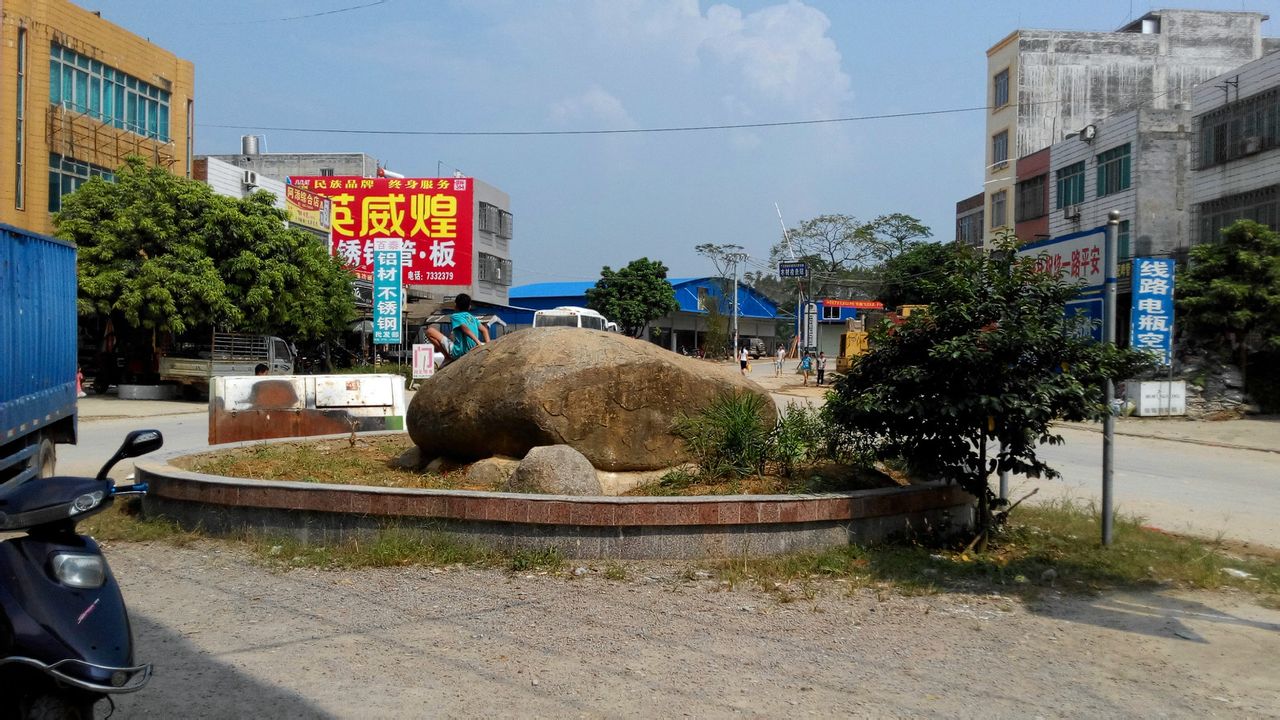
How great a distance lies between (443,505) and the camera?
652 cm

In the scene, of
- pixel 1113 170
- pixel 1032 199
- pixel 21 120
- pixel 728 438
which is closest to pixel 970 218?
pixel 1032 199

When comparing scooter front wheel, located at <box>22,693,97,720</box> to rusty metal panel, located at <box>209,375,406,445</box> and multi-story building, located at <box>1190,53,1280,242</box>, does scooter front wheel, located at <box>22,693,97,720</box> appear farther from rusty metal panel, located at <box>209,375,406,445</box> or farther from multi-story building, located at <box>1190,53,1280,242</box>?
multi-story building, located at <box>1190,53,1280,242</box>

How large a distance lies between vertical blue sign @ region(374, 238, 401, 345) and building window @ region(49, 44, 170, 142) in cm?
975

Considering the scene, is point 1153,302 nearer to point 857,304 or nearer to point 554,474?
point 554,474

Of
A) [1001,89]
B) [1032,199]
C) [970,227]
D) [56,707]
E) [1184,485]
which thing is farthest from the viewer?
[970,227]

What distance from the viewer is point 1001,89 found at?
144ft

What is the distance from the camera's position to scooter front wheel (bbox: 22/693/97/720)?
286 cm

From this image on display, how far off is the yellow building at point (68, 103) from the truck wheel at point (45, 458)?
717 inches

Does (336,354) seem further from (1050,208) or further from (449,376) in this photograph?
(449,376)

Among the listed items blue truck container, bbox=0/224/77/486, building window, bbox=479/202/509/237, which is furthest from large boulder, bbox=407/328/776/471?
building window, bbox=479/202/509/237

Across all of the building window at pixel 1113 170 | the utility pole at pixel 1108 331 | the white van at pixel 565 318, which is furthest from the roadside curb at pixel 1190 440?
the building window at pixel 1113 170

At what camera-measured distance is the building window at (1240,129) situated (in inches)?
989

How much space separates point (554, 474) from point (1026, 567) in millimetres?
3337

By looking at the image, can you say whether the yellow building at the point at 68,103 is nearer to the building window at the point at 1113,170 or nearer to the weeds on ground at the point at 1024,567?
the weeds on ground at the point at 1024,567
